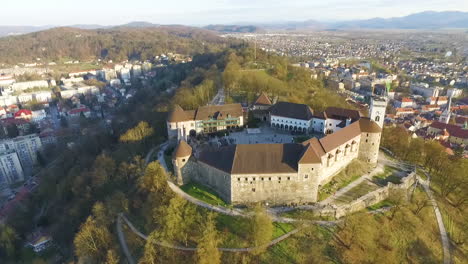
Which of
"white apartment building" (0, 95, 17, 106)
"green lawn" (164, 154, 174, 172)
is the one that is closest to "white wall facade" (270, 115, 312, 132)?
"green lawn" (164, 154, 174, 172)

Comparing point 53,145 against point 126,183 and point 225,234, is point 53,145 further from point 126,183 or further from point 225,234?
point 225,234

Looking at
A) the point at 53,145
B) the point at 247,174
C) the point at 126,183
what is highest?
the point at 247,174

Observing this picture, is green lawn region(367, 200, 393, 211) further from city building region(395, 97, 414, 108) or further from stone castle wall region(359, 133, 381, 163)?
city building region(395, 97, 414, 108)

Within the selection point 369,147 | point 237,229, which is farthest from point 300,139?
point 237,229

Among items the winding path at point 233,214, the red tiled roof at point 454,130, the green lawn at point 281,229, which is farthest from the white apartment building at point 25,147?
the red tiled roof at point 454,130

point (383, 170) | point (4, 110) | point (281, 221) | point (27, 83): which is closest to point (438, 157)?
point (383, 170)

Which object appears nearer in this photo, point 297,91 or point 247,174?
point 247,174

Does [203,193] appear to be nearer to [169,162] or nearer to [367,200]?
[169,162]
